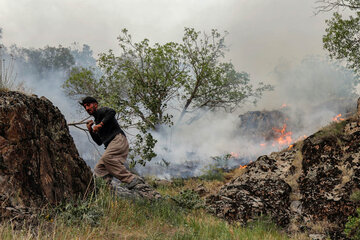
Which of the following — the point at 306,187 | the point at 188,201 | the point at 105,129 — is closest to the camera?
the point at 105,129

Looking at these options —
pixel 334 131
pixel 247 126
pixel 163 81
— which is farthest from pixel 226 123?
pixel 334 131

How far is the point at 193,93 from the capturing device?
55.2 ft

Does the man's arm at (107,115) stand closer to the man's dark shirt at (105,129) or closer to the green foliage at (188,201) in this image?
the man's dark shirt at (105,129)

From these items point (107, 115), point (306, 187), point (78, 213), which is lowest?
point (78, 213)

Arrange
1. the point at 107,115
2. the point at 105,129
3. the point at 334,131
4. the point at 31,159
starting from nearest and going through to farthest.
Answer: the point at 31,159, the point at 107,115, the point at 105,129, the point at 334,131

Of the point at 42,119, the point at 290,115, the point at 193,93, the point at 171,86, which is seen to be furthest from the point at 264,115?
the point at 42,119

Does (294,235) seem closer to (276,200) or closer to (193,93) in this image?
(276,200)

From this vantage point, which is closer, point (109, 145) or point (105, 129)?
point (109, 145)

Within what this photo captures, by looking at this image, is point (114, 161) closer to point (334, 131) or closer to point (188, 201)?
point (188, 201)

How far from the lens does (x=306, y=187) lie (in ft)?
21.2

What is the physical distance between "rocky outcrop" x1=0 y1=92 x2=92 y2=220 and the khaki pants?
0.94 m

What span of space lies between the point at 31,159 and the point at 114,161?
80.2 inches

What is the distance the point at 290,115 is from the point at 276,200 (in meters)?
25.5

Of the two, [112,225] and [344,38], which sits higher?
[344,38]
